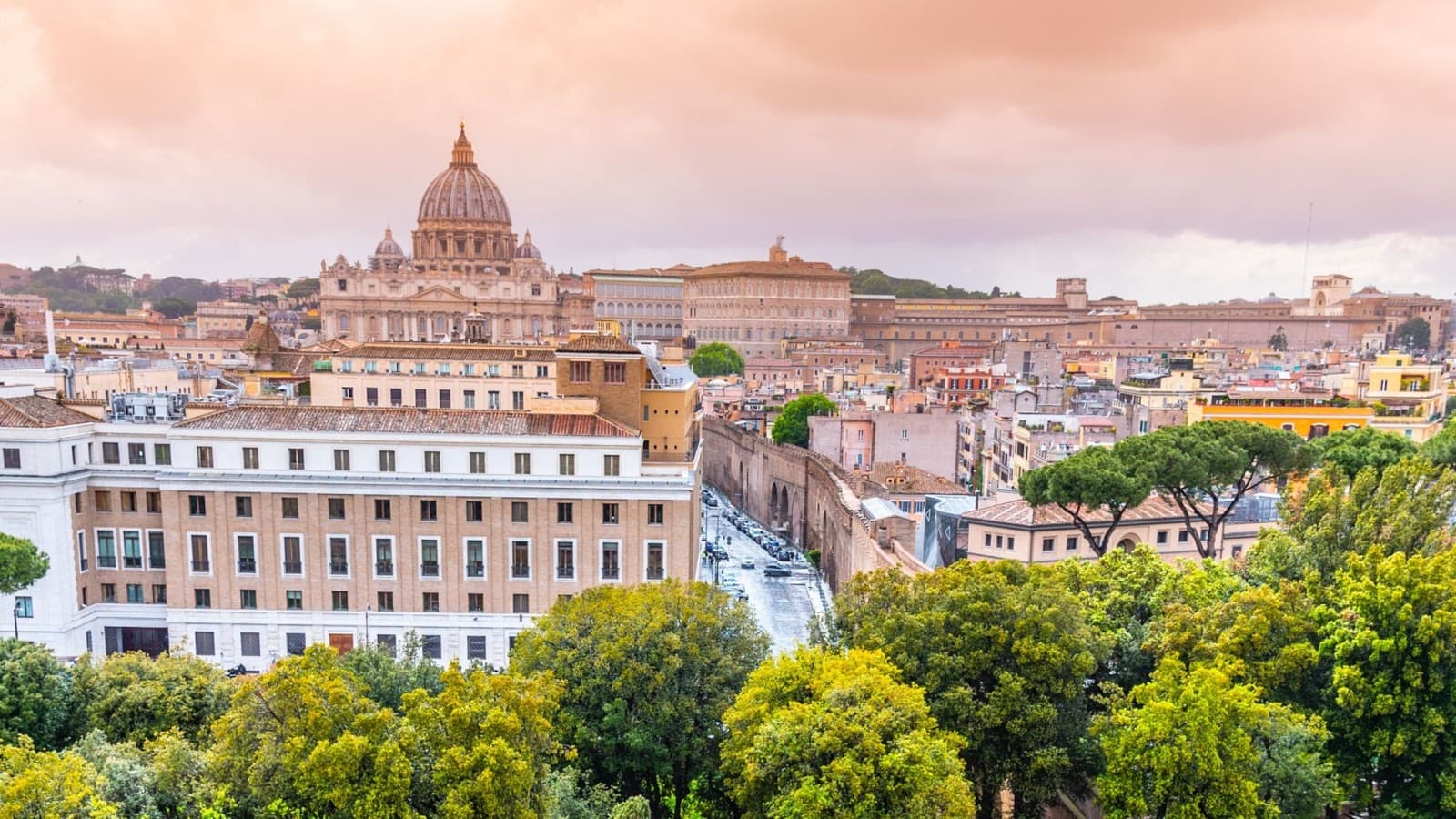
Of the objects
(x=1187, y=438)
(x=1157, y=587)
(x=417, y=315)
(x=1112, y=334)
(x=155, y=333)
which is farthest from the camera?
(x=1112, y=334)

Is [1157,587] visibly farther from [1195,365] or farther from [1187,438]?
[1195,365]

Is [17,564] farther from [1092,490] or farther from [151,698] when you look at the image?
[1092,490]

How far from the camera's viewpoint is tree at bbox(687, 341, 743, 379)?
118394 millimetres

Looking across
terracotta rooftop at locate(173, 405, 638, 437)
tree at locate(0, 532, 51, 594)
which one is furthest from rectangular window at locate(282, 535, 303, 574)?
tree at locate(0, 532, 51, 594)

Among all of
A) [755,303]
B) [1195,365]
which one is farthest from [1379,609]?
[755,303]

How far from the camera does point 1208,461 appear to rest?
123 feet

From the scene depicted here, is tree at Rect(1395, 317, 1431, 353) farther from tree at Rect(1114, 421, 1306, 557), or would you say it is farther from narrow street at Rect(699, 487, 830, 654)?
tree at Rect(1114, 421, 1306, 557)

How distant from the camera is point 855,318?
15900 cm

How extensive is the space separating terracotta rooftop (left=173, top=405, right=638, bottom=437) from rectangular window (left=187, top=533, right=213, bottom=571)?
394 centimetres

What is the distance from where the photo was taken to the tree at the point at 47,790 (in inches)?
559

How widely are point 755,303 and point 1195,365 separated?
77.5 m

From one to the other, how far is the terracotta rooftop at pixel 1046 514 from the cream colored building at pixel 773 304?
108910mm

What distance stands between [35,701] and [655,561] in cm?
1843

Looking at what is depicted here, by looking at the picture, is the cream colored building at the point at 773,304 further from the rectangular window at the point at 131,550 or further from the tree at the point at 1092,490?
the rectangular window at the point at 131,550
